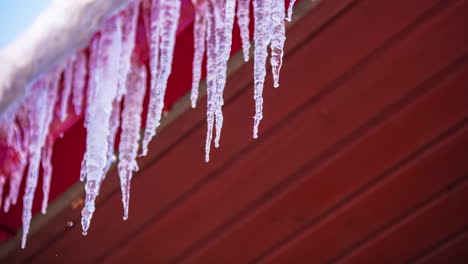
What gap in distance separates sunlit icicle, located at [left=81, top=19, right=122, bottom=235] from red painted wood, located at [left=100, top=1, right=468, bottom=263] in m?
0.37

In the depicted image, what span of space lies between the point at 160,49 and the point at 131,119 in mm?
269

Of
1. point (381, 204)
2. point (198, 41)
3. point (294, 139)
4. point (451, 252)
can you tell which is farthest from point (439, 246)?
point (198, 41)

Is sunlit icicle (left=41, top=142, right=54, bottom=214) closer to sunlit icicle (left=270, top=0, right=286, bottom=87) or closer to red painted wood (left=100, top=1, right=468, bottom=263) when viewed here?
red painted wood (left=100, top=1, right=468, bottom=263)

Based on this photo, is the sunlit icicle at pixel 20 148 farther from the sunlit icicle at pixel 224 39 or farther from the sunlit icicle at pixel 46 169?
the sunlit icicle at pixel 224 39

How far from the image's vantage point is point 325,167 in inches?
75.4

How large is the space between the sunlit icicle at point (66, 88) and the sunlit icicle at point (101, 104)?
6 centimetres

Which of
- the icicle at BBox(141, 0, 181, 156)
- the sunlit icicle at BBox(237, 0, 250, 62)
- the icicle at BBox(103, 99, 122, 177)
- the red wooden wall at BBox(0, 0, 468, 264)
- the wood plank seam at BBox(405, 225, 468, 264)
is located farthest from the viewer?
the wood plank seam at BBox(405, 225, 468, 264)

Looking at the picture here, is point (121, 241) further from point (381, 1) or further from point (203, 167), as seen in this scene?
point (381, 1)

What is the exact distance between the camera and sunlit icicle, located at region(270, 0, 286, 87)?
1464mm

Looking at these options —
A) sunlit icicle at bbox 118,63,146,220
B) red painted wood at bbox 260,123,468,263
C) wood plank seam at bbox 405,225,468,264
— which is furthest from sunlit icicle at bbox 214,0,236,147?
wood plank seam at bbox 405,225,468,264

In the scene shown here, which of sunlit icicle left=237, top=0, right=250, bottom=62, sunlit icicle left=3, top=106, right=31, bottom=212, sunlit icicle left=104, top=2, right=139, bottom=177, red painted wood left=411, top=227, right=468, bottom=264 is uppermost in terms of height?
sunlit icicle left=237, top=0, right=250, bottom=62

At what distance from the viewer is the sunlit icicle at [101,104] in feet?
4.59

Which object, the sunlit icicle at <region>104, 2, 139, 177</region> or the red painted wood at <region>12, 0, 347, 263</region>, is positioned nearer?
the sunlit icicle at <region>104, 2, 139, 177</region>

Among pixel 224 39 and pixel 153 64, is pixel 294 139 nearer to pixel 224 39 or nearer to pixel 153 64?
pixel 224 39
